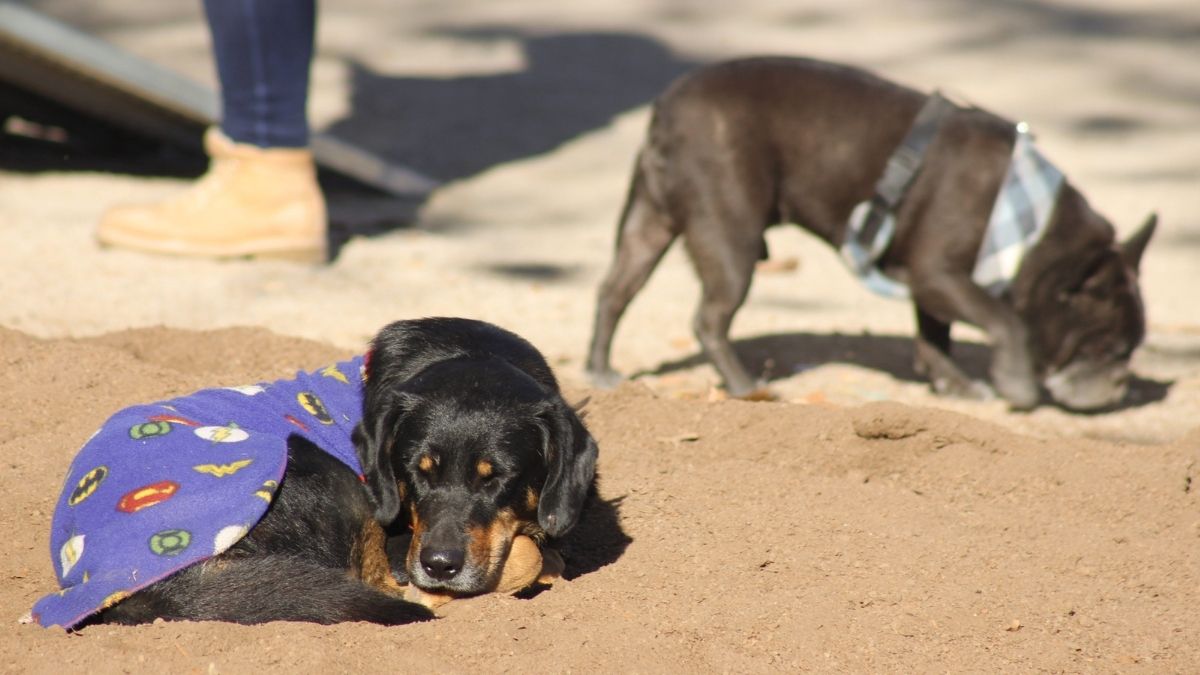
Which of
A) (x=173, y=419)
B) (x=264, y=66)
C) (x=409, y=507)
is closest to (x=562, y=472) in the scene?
(x=409, y=507)

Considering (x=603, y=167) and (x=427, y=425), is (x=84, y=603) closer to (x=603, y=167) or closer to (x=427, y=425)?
(x=427, y=425)

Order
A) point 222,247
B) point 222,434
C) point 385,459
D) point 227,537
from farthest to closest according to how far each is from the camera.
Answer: point 222,247
point 385,459
point 222,434
point 227,537

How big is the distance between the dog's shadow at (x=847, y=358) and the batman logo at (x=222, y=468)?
2.92 m

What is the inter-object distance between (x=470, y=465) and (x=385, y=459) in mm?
225

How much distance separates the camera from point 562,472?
334cm

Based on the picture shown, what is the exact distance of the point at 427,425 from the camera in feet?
10.6

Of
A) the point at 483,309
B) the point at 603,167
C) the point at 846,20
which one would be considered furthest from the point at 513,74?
the point at 483,309

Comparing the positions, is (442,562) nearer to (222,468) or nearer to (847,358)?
(222,468)

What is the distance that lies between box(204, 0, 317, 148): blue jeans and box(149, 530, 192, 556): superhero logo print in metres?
3.78

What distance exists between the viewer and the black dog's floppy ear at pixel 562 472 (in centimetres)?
332

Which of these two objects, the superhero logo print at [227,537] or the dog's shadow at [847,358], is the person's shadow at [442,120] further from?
the superhero logo print at [227,537]

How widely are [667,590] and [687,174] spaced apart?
8.01 ft

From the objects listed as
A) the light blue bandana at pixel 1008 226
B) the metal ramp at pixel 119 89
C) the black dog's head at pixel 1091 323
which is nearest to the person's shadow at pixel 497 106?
the metal ramp at pixel 119 89

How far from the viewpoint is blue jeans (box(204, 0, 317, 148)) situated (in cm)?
626
